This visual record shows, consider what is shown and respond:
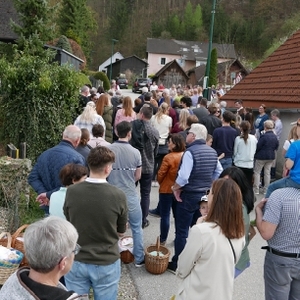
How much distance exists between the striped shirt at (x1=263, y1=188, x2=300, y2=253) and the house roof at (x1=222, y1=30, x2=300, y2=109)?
739 cm

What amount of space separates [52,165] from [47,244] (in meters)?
2.32

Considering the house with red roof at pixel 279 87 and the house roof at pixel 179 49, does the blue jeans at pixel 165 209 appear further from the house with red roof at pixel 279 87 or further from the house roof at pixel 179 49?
the house roof at pixel 179 49

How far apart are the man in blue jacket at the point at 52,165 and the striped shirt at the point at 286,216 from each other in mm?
2161

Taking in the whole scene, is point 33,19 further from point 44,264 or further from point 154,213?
point 44,264

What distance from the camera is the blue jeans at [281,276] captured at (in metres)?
3.19

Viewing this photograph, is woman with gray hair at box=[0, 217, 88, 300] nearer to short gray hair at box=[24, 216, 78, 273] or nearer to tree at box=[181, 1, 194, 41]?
short gray hair at box=[24, 216, 78, 273]

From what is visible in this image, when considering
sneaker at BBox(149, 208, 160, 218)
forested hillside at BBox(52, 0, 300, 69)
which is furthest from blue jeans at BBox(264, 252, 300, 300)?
forested hillside at BBox(52, 0, 300, 69)

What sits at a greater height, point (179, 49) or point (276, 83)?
point (179, 49)

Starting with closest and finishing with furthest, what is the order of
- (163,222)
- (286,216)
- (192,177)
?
(286,216) → (192,177) → (163,222)

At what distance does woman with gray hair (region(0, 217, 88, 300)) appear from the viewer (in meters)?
1.85

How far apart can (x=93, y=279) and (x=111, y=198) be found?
2.37 feet

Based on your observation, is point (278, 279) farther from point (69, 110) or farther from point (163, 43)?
point (163, 43)

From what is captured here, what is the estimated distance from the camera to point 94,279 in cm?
317

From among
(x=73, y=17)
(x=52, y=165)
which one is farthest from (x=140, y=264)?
(x=73, y=17)
